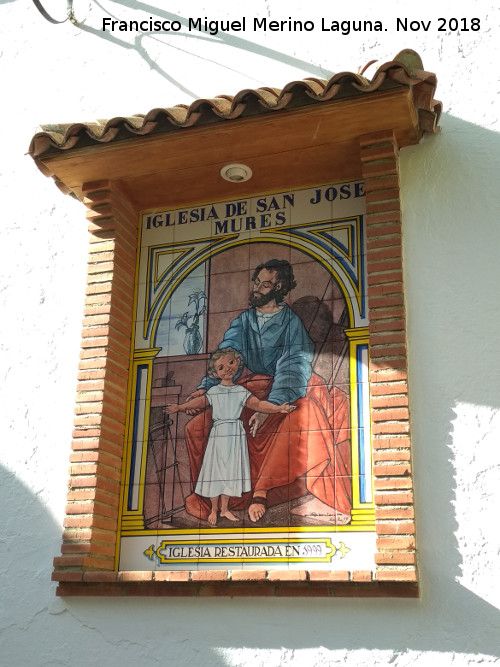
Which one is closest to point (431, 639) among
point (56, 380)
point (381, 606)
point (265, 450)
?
point (381, 606)

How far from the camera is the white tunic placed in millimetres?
5684

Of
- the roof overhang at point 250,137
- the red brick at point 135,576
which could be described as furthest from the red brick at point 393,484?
the roof overhang at point 250,137

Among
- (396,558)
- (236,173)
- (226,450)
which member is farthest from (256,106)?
Answer: (396,558)

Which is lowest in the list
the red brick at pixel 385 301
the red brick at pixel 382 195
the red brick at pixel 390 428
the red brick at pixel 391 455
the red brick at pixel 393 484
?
the red brick at pixel 393 484

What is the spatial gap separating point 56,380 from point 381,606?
8.86 feet

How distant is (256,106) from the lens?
5520mm

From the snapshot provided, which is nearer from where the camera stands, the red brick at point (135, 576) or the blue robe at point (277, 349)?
the red brick at point (135, 576)

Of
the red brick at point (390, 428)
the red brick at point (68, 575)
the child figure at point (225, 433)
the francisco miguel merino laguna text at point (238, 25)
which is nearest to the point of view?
the red brick at point (390, 428)

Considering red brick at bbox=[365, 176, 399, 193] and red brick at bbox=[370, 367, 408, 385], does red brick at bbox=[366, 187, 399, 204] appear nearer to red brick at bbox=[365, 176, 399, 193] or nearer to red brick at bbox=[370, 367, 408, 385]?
red brick at bbox=[365, 176, 399, 193]

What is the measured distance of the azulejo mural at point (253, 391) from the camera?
17.9ft

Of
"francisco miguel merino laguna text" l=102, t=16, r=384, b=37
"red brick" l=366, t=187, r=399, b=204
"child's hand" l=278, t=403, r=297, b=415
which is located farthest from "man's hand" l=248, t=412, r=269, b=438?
"francisco miguel merino laguna text" l=102, t=16, r=384, b=37

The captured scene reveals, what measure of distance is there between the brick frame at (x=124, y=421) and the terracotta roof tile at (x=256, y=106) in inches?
17.1

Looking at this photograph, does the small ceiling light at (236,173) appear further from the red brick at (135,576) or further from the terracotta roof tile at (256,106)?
the red brick at (135,576)

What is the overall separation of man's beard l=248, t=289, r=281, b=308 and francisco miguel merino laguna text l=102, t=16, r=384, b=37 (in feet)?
6.41
